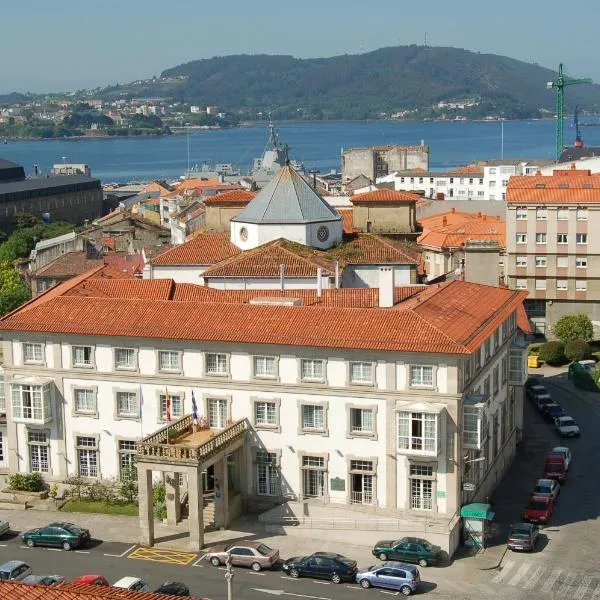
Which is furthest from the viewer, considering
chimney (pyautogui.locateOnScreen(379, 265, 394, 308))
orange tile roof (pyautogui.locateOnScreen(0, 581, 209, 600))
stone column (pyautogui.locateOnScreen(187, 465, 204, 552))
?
chimney (pyautogui.locateOnScreen(379, 265, 394, 308))

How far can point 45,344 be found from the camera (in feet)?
176

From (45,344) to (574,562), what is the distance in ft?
83.3

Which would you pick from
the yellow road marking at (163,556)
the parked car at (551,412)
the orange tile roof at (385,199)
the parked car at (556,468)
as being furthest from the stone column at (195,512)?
the orange tile roof at (385,199)

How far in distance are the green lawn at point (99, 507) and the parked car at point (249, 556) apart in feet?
23.4

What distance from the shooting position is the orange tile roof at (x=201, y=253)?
71250 mm

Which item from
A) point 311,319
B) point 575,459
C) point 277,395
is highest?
point 311,319

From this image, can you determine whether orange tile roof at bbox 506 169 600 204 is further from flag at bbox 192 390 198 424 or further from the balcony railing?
flag at bbox 192 390 198 424

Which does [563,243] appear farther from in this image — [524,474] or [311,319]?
[311,319]

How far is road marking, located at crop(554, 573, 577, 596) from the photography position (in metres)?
42.4

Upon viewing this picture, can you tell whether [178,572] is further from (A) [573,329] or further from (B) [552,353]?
(A) [573,329]

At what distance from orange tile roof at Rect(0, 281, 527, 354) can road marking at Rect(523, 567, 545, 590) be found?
351 inches

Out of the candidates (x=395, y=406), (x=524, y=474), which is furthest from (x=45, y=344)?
(x=524, y=474)

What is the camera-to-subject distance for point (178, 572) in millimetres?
44344

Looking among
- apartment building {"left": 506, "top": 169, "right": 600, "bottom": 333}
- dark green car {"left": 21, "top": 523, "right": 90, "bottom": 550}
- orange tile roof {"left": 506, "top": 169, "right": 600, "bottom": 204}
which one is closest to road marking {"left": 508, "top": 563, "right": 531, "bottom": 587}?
dark green car {"left": 21, "top": 523, "right": 90, "bottom": 550}
